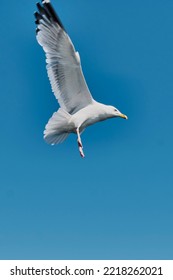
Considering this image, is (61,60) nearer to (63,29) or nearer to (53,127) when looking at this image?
(63,29)

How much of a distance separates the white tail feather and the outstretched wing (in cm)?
31

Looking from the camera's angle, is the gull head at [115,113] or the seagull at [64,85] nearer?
the seagull at [64,85]

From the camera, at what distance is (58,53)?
18.1 feet

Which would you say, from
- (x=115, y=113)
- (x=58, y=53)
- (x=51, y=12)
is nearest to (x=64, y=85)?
(x=58, y=53)

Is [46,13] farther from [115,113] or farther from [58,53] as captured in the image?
[115,113]

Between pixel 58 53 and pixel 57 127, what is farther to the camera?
pixel 57 127

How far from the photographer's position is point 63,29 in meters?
5.43

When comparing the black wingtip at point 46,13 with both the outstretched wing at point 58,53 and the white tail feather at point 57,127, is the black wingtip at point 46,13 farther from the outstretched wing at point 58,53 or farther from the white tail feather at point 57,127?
the white tail feather at point 57,127

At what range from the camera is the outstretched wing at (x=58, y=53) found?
215 inches

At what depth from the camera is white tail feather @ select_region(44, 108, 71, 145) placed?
5618mm

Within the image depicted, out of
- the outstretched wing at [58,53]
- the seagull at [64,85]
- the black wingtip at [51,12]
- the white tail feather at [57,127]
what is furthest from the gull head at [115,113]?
the black wingtip at [51,12]

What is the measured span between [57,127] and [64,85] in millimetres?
473
